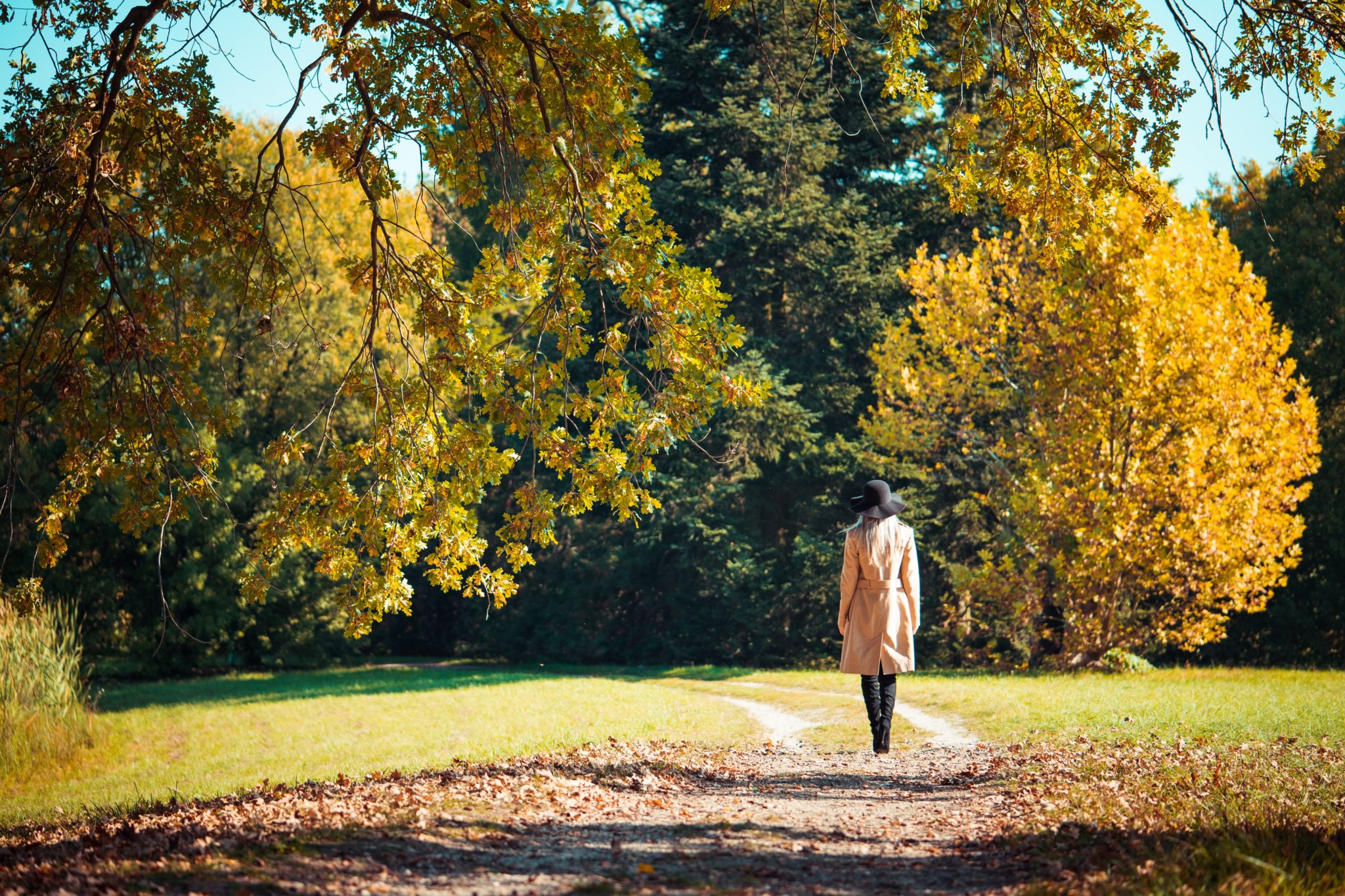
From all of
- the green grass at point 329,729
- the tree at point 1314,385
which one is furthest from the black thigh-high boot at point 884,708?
the tree at point 1314,385

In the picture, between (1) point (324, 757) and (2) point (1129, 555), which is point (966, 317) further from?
(1) point (324, 757)

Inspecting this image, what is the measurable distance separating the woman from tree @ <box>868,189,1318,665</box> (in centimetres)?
897

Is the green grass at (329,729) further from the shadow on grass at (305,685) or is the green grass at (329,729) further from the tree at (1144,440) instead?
the tree at (1144,440)

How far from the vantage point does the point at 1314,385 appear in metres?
23.6

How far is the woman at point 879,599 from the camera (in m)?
8.24

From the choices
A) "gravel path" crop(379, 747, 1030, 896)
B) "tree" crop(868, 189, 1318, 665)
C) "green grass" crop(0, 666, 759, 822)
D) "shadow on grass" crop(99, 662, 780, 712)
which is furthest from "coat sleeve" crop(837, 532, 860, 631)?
"shadow on grass" crop(99, 662, 780, 712)

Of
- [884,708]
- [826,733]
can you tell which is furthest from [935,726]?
[884,708]

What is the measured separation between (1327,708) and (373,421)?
10111 millimetres

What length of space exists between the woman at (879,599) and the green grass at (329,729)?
7.90 ft

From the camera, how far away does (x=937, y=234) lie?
25.6m

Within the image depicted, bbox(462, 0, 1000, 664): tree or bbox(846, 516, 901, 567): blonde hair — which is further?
bbox(462, 0, 1000, 664): tree

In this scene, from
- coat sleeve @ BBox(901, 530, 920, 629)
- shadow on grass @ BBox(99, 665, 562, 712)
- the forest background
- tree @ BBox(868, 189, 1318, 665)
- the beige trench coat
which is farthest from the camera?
the forest background

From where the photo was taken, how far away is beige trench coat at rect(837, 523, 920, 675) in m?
8.22

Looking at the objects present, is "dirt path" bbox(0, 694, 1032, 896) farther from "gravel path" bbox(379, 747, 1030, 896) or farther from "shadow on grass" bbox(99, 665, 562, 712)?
"shadow on grass" bbox(99, 665, 562, 712)
